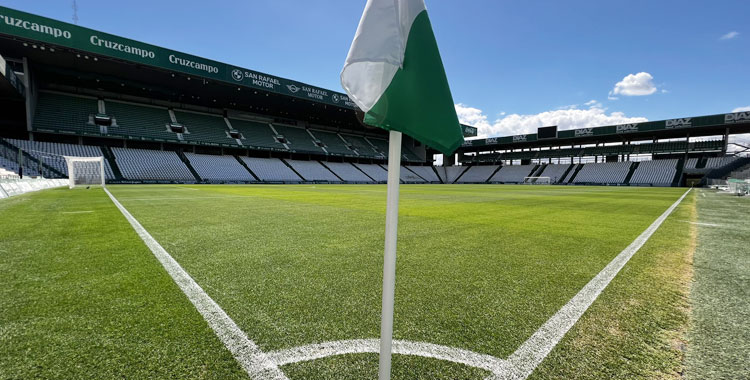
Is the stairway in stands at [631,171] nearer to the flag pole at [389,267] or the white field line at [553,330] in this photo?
the white field line at [553,330]

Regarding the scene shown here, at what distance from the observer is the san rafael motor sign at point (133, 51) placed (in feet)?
69.5

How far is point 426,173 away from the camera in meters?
57.2

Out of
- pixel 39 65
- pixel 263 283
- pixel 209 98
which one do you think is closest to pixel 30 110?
pixel 39 65

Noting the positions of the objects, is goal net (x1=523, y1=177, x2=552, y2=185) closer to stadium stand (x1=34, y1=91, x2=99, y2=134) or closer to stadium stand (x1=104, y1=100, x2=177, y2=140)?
stadium stand (x1=104, y1=100, x2=177, y2=140)

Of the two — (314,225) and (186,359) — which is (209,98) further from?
(186,359)

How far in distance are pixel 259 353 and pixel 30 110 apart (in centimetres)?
3823

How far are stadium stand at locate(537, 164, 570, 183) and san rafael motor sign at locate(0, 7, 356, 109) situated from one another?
1564 inches

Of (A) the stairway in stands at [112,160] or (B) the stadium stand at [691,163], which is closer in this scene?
(A) the stairway in stands at [112,160]

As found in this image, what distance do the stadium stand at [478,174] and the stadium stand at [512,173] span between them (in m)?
1.40

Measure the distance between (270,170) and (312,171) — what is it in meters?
5.82

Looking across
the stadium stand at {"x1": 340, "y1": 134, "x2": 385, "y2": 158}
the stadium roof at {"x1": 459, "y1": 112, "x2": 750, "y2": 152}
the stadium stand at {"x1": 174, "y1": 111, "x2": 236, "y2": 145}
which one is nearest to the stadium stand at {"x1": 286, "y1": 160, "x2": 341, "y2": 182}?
the stadium stand at {"x1": 174, "y1": 111, "x2": 236, "y2": 145}

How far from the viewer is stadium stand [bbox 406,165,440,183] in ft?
182

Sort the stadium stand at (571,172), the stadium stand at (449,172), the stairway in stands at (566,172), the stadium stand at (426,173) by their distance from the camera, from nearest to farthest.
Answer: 1. the stadium stand at (571,172)
2. the stairway in stands at (566,172)
3. the stadium stand at (426,173)
4. the stadium stand at (449,172)

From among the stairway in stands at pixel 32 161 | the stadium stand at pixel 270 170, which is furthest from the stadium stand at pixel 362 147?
the stairway in stands at pixel 32 161
